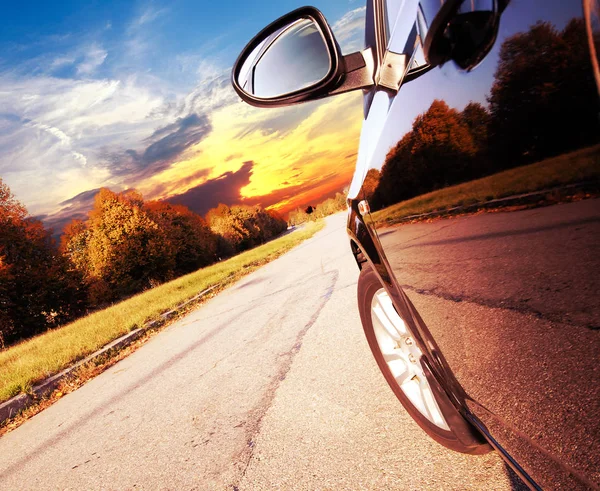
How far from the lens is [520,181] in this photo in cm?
76

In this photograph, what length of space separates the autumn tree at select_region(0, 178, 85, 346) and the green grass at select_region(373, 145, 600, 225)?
25.8m

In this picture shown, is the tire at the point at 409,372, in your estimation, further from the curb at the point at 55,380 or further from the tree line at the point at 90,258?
the tree line at the point at 90,258

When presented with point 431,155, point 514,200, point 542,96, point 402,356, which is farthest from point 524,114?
point 402,356

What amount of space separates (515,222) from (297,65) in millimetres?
1329

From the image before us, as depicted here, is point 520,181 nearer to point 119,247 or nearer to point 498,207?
point 498,207

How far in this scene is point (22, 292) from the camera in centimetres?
2158

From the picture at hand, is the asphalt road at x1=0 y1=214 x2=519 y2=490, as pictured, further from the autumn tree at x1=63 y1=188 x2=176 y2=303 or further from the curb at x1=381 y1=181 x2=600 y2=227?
the autumn tree at x1=63 y1=188 x2=176 y2=303

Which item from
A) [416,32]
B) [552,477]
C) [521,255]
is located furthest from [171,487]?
[416,32]

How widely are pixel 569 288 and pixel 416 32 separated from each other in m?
0.82

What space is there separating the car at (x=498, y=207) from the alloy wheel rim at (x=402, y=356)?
193mm

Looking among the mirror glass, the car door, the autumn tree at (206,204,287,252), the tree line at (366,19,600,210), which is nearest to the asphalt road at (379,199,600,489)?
the car door

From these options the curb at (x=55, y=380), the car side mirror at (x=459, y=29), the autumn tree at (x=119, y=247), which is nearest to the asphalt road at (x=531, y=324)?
the car side mirror at (x=459, y=29)

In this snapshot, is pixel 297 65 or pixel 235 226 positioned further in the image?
pixel 235 226

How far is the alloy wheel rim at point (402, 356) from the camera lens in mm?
1715
